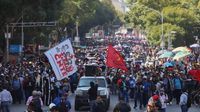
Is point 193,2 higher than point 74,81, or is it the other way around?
point 193,2

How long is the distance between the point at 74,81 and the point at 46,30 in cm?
3055

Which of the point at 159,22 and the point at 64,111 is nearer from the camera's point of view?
the point at 64,111

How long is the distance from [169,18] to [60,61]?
5894cm

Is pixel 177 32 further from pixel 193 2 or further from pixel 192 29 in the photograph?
pixel 193 2

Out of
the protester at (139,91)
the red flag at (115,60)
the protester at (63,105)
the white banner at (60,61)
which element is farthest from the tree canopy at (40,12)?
the protester at (63,105)

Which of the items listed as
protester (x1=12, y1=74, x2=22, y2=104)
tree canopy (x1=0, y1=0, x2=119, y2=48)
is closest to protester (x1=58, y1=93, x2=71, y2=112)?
protester (x1=12, y1=74, x2=22, y2=104)

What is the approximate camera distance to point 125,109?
1487cm

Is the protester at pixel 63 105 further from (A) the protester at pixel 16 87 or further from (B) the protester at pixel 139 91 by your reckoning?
(A) the protester at pixel 16 87

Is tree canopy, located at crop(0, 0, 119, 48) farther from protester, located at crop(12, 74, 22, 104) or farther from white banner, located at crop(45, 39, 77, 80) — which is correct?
white banner, located at crop(45, 39, 77, 80)

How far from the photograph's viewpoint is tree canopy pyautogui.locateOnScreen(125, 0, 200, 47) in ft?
248

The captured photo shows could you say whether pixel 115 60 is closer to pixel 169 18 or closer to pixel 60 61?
pixel 60 61

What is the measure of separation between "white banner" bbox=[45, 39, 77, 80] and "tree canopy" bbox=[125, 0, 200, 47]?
51281mm

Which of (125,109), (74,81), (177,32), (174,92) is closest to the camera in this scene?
(125,109)

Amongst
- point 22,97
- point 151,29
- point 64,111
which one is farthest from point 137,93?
point 151,29
